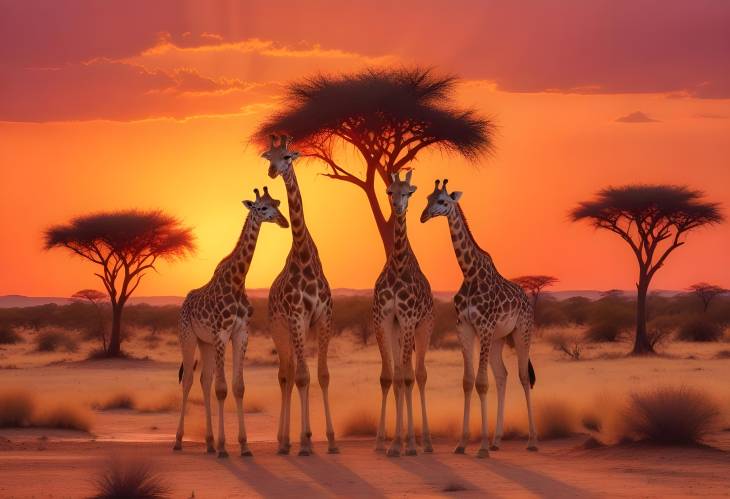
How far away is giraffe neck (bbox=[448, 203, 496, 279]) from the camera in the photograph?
1736 centimetres

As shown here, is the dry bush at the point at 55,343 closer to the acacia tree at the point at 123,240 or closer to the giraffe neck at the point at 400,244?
the acacia tree at the point at 123,240

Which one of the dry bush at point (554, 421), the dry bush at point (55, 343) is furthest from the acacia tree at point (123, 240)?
the dry bush at point (554, 421)

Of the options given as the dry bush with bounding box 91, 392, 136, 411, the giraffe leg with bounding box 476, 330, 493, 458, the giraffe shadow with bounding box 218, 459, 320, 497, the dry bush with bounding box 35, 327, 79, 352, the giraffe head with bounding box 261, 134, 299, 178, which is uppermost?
the giraffe head with bounding box 261, 134, 299, 178

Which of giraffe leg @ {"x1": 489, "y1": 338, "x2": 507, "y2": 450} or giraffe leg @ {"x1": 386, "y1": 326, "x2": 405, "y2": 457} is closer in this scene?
giraffe leg @ {"x1": 386, "y1": 326, "x2": 405, "y2": 457}

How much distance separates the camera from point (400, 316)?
16.9 m

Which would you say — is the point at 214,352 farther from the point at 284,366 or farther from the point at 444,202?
the point at 444,202

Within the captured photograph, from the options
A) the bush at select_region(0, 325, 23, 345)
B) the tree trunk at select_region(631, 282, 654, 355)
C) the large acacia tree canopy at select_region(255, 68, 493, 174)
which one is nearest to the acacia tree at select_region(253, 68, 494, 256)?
the large acacia tree canopy at select_region(255, 68, 493, 174)

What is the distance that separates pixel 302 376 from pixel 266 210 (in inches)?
92.3

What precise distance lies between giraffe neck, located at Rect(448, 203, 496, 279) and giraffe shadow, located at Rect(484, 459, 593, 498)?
8.83ft

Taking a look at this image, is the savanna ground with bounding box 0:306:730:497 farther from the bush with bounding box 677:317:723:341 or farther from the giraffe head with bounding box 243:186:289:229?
the bush with bounding box 677:317:723:341

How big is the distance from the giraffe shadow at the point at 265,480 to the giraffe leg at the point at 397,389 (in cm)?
188

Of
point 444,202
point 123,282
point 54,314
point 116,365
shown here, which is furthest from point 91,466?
point 54,314

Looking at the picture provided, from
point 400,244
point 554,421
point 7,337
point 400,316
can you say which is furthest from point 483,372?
point 7,337

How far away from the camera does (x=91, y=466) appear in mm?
15641
